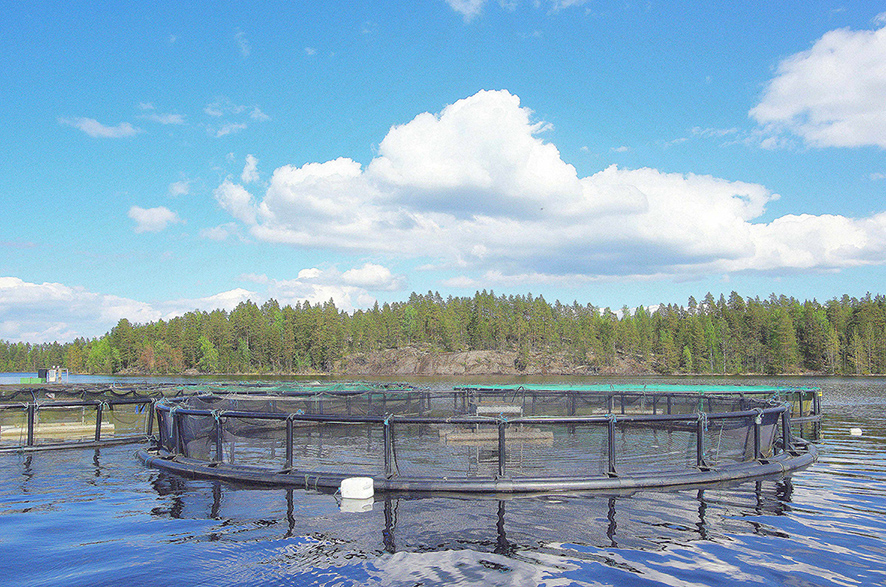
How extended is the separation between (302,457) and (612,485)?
7.86m

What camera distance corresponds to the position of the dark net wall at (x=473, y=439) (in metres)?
10.6

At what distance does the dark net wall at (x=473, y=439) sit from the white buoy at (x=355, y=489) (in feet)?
2.37

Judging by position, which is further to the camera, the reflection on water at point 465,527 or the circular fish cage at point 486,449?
the circular fish cage at point 486,449

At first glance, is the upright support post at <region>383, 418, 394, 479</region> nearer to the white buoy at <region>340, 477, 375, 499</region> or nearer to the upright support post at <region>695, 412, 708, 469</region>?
the white buoy at <region>340, 477, 375, 499</region>

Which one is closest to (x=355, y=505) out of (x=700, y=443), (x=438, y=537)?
(x=438, y=537)

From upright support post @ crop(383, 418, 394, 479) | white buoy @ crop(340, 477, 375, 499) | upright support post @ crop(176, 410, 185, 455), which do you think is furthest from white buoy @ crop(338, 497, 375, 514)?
upright support post @ crop(176, 410, 185, 455)

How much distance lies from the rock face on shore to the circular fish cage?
521ft

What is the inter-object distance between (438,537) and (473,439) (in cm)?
694

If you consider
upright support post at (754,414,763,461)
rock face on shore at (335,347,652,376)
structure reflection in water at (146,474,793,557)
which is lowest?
rock face on shore at (335,347,652,376)

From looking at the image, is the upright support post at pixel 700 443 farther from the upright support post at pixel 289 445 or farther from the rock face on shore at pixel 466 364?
the rock face on shore at pixel 466 364

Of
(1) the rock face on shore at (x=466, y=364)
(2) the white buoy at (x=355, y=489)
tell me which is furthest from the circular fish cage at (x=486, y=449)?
(1) the rock face on shore at (x=466, y=364)

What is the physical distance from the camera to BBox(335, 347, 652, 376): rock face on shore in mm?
177375

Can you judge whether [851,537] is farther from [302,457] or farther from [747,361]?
[747,361]

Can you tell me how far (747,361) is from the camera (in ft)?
609
